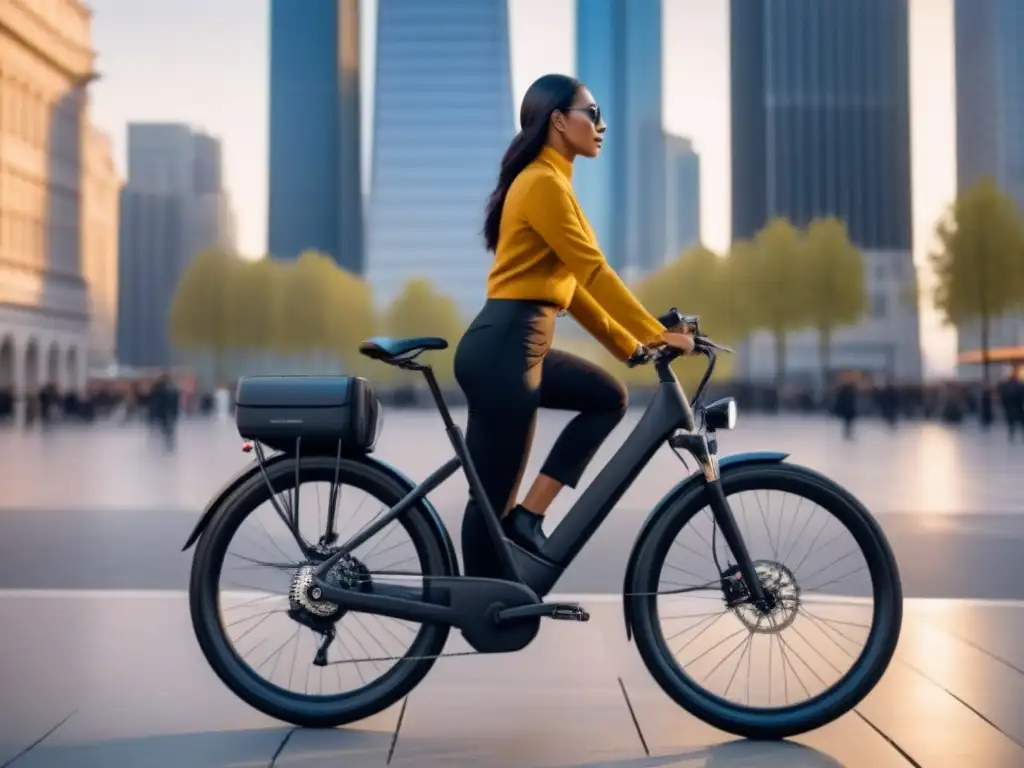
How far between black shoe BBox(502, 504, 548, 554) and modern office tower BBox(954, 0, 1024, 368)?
115m

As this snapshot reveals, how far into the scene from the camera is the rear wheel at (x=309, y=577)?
4.28 meters

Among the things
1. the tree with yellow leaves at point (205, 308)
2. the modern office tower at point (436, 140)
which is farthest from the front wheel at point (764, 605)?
the modern office tower at point (436, 140)

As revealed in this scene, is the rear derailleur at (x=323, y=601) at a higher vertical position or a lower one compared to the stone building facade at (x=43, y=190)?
lower

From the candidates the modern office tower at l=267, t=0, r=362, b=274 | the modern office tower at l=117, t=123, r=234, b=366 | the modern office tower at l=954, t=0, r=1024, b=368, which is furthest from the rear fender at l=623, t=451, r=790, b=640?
the modern office tower at l=117, t=123, r=234, b=366

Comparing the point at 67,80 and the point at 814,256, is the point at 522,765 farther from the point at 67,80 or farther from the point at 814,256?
the point at 67,80

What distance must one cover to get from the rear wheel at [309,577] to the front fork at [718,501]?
79 centimetres

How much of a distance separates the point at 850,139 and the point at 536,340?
11823 centimetres

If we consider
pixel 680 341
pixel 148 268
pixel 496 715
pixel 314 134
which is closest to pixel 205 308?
pixel 496 715

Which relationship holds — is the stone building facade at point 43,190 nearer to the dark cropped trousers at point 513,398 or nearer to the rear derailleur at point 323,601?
the rear derailleur at point 323,601

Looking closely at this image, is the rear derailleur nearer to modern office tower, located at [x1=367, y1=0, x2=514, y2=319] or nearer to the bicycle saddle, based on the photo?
the bicycle saddle

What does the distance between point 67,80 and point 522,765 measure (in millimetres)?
88332

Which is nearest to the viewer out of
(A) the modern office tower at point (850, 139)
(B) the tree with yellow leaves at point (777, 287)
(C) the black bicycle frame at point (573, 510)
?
(C) the black bicycle frame at point (573, 510)

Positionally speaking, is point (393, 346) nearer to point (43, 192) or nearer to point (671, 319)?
point (671, 319)

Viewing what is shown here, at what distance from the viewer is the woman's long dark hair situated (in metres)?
4.39
